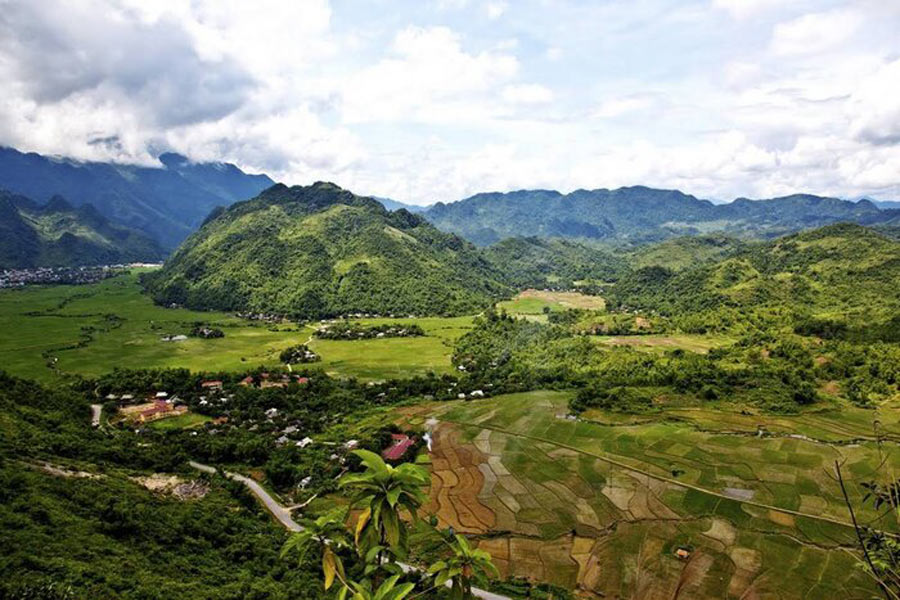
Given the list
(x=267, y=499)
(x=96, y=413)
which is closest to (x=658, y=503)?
(x=267, y=499)

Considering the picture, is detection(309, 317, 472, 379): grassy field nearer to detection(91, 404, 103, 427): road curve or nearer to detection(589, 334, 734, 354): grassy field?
detection(589, 334, 734, 354): grassy field

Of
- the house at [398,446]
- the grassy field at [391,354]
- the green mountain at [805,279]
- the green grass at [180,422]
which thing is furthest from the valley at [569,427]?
the green mountain at [805,279]

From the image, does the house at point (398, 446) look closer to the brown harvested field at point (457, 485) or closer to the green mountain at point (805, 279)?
the brown harvested field at point (457, 485)

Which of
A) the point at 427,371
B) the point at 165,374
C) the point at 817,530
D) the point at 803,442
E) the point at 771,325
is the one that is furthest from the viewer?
the point at 771,325

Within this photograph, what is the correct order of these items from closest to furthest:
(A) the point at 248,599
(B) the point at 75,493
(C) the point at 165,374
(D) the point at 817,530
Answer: (A) the point at 248,599 < (B) the point at 75,493 < (D) the point at 817,530 < (C) the point at 165,374

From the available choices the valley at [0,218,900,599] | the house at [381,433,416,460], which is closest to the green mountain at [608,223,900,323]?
the valley at [0,218,900,599]

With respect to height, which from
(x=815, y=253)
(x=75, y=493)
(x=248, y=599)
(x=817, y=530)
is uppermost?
(x=815, y=253)

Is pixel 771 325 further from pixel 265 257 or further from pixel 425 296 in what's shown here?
pixel 265 257

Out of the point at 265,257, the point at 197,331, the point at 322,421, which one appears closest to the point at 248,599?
the point at 322,421
